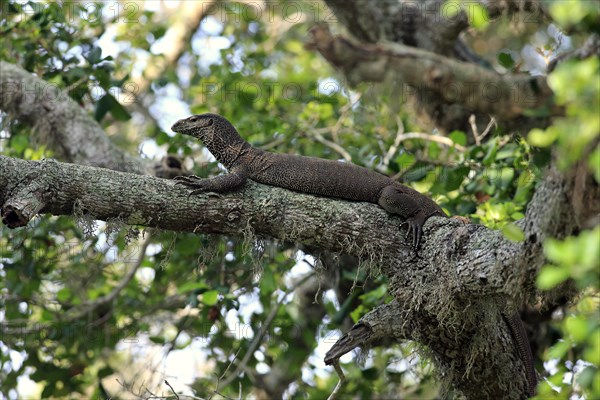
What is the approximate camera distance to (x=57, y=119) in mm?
7145

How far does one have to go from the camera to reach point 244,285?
7.02 meters

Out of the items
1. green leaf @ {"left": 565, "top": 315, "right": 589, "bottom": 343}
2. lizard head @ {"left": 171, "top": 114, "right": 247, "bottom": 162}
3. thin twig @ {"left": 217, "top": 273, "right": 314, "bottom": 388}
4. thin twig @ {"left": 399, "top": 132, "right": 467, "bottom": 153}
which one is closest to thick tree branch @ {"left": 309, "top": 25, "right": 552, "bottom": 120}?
green leaf @ {"left": 565, "top": 315, "right": 589, "bottom": 343}

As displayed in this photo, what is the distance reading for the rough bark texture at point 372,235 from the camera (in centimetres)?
431

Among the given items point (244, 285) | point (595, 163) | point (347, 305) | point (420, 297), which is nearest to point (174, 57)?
point (244, 285)

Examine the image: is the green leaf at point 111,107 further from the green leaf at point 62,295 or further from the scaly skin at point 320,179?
the green leaf at point 62,295

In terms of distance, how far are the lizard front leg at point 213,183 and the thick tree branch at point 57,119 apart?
7.40 feet

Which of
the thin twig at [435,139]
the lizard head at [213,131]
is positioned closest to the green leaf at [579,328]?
the lizard head at [213,131]

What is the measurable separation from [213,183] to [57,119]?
306 cm

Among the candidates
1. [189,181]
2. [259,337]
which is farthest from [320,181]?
[259,337]

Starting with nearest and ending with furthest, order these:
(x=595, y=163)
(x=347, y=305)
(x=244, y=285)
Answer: (x=595, y=163) < (x=347, y=305) < (x=244, y=285)

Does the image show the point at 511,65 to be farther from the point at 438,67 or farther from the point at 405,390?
the point at 405,390

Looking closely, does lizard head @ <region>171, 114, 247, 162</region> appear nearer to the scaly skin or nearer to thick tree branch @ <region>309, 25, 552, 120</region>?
the scaly skin

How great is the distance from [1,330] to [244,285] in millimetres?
2419

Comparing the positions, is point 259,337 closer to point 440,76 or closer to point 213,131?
point 213,131
